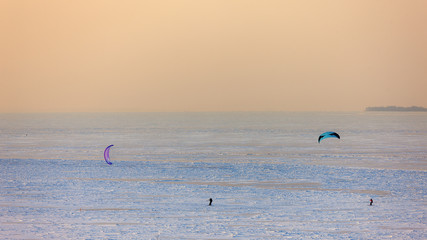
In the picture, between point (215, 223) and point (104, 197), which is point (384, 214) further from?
point (104, 197)

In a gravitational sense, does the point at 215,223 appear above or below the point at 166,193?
below

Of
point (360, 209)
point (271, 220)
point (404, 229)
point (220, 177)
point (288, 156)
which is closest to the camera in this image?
point (404, 229)

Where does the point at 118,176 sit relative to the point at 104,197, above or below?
above

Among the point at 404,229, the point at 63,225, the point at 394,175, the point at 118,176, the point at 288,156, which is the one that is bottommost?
the point at 63,225

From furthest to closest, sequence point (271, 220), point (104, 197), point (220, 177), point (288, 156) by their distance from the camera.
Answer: point (288, 156)
point (220, 177)
point (104, 197)
point (271, 220)

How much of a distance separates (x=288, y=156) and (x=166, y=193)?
2000cm

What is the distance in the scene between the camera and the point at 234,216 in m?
17.8

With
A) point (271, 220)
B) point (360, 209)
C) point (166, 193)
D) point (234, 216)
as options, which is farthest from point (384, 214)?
point (166, 193)

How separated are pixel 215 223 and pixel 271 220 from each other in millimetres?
2007

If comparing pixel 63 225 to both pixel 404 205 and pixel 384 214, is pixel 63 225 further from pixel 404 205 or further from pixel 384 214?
pixel 404 205

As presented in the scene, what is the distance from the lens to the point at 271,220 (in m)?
17.2

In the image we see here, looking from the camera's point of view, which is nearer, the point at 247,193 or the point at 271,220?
the point at 271,220

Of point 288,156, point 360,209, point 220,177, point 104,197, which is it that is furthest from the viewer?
point 288,156

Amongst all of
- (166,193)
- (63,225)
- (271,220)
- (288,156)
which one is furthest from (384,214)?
(288,156)
